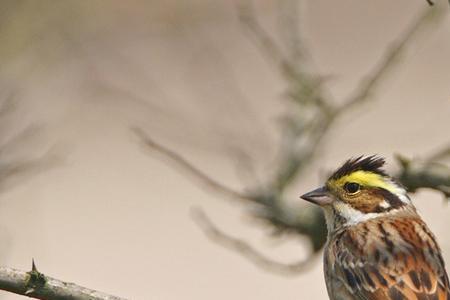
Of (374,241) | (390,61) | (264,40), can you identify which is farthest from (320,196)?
(264,40)

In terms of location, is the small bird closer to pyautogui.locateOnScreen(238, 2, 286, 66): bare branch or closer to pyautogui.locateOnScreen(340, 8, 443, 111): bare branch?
pyautogui.locateOnScreen(340, 8, 443, 111): bare branch

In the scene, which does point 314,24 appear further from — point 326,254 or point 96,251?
point 326,254

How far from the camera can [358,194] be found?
743cm

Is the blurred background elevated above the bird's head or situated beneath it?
elevated above

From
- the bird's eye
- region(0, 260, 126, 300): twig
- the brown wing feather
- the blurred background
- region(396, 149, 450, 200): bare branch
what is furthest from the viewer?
the blurred background

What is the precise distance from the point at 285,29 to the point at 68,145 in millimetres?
4883

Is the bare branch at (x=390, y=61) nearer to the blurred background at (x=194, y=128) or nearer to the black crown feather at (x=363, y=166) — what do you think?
the blurred background at (x=194, y=128)

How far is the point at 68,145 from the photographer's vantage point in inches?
491

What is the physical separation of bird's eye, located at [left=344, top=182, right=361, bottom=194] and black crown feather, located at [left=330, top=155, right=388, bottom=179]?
73 millimetres

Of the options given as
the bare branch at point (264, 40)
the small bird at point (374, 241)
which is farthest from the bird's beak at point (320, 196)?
the bare branch at point (264, 40)

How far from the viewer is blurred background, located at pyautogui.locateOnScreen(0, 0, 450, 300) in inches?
315

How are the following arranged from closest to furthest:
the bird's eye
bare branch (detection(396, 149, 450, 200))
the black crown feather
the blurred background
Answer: bare branch (detection(396, 149, 450, 200)) → the black crown feather → the bird's eye → the blurred background

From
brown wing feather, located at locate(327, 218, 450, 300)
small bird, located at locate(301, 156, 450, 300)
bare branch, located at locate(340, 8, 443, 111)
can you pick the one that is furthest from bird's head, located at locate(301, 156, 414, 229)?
bare branch, located at locate(340, 8, 443, 111)

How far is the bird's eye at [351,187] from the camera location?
7.38m
